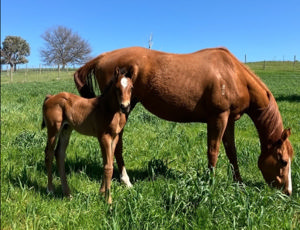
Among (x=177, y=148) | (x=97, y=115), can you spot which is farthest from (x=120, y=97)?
(x=177, y=148)

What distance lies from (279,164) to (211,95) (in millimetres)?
1344

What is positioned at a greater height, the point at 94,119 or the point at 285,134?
the point at 94,119

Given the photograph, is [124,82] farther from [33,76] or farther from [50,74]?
[50,74]

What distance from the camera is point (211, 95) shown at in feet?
12.9

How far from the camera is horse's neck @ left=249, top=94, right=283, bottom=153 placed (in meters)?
4.00

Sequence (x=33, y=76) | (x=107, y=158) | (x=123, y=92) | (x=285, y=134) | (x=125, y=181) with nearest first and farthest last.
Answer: (x=123, y=92), (x=107, y=158), (x=285, y=134), (x=125, y=181), (x=33, y=76)

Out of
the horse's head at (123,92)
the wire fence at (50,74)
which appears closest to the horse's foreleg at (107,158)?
the horse's head at (123,92)

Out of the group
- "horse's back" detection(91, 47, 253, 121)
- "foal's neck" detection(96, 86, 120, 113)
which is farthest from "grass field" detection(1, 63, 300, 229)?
"foal's neck" detection(96, 86, 120, 113)

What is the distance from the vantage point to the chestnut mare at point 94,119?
3.09 m

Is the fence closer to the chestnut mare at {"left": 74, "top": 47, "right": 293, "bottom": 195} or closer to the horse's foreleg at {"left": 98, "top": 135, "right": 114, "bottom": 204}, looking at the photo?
the chestnut mare at {"left": 74, "top": 47, "right": 293, "bottom": 195}

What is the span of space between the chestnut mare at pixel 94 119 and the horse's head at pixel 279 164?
2167mm

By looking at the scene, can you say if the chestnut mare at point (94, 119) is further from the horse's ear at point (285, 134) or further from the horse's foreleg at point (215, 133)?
A: the horse's ear at point (285, 134)

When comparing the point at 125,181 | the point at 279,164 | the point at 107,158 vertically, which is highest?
the point at 107,158

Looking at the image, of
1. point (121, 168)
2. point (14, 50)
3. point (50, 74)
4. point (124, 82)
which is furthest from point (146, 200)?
point (14, 50)
